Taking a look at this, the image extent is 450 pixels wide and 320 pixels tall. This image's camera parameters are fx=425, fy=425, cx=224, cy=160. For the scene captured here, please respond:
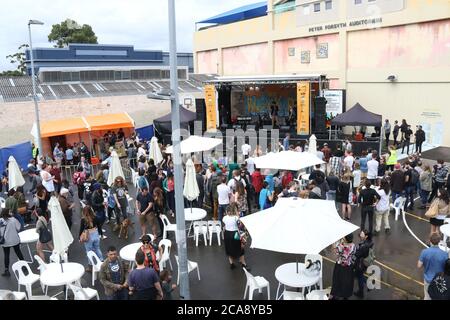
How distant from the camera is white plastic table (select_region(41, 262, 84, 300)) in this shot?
7.06 meters

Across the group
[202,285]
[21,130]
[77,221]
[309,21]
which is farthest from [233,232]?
[309,21]

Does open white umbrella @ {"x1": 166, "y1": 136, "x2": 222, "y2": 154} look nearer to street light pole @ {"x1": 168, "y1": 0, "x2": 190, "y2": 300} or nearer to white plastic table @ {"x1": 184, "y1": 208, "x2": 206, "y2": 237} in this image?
white plastic table @ {"x1": 184, "y1": 208, "x2": 206, "y2": 237}

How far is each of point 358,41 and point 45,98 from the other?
1733cm

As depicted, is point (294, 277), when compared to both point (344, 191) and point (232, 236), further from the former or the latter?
point (344, 191)

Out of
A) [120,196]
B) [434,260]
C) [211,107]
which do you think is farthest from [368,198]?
[211,107]

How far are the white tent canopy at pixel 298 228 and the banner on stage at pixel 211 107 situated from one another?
18.7m

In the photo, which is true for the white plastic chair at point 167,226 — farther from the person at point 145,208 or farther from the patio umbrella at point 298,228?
the patio umbrella at point 298,228

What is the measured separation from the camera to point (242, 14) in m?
38.4

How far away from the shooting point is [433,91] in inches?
807

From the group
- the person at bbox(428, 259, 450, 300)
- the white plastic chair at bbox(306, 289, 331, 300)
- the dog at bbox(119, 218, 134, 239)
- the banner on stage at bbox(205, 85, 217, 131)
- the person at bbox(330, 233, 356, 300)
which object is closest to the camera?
the person at bbox(428, 259, 450, 300)

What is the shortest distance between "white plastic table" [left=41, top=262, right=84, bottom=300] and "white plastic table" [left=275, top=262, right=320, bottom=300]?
11.2ft

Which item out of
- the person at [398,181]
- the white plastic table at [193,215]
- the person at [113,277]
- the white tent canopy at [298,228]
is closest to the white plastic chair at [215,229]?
the white plastic table at [193,215]

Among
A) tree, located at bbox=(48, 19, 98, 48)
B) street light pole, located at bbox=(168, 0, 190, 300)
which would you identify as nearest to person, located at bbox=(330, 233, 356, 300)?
street light pole, located at bbox=(168, 0, 190, 300)

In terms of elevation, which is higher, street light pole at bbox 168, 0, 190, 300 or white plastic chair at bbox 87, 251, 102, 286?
street light pole at bbox 168, 0, 190, 300
